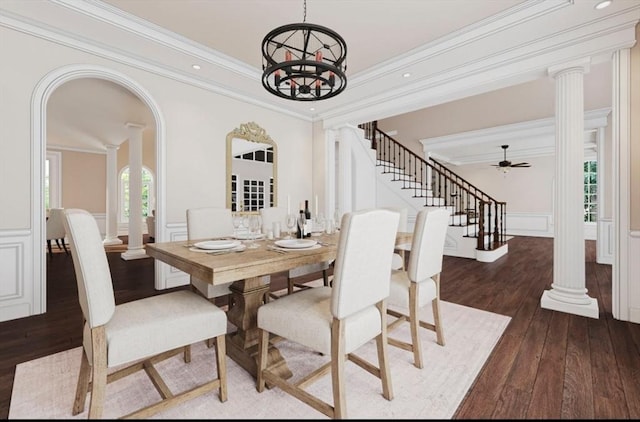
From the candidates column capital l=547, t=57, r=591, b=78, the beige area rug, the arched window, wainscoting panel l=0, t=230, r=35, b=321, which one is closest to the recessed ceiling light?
A: column capital l=547, t=57, r=591, b=78

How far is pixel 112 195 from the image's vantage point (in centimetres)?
710

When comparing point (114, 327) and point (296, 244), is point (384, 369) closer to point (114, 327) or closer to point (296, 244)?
point (296, 244)

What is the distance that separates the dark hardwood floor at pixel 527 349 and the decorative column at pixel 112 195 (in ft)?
12.3

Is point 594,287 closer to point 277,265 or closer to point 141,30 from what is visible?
point 277,265

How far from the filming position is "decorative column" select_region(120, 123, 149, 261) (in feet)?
18.2

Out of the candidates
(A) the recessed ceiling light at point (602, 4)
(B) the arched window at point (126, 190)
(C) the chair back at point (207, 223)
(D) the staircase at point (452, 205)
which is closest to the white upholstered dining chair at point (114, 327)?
(C) the chair back at point (207, 223)

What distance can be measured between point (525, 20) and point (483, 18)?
1.11 ft

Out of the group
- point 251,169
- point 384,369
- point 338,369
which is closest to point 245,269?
point 338,369

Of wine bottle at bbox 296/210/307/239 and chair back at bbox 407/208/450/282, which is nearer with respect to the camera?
chair back at bbox 407/208/450/282

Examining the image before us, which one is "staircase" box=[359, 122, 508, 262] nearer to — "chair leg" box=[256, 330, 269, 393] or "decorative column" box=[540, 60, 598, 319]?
"decorative column" box=[540, 60, 598, 319]

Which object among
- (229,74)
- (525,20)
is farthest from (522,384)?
(229,74)

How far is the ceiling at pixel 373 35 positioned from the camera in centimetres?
250

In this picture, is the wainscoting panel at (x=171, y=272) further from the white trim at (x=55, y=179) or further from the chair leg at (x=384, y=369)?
the white trim at (x=55, y=179)

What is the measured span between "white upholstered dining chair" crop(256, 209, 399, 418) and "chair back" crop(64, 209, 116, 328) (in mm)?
722
